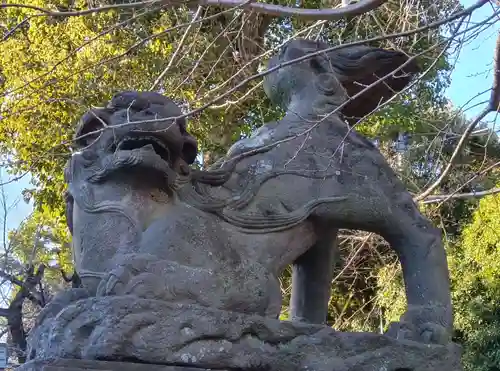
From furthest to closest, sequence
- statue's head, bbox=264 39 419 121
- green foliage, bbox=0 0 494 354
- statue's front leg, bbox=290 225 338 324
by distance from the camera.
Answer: green foliage, bbox=0 0 494 354 < statue's head, bbox=264 39 419 121 < statue's front leg, bbox=290 225 338 324

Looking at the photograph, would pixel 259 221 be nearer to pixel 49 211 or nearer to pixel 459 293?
pixel 49 211

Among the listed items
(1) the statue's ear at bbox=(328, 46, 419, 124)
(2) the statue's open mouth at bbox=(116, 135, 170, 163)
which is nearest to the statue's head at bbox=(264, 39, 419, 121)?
(1) the statue's ear at bbox=(328, 46, 419, 124)

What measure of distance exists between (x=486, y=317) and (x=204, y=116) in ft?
13.0

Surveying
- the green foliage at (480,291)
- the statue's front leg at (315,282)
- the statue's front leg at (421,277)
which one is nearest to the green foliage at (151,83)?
the green foliage at (480,291)

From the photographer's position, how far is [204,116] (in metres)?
7.67

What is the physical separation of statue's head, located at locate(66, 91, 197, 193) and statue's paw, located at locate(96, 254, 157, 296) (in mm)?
366

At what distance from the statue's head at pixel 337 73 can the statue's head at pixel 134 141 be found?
707 millimetres

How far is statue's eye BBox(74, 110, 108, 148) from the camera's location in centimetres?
297

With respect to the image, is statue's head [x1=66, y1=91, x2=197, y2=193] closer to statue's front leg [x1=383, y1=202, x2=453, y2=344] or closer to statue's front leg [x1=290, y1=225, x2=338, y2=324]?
statue's front leg [x1=290, y1=225, x2=338, y2=324]

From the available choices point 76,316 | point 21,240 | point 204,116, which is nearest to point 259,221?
point 76,316

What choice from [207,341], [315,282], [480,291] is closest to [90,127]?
[207,341]

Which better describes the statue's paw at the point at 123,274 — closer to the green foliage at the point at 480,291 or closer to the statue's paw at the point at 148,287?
the statue's paw at the point at 148,287

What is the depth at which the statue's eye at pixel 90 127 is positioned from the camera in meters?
2.97

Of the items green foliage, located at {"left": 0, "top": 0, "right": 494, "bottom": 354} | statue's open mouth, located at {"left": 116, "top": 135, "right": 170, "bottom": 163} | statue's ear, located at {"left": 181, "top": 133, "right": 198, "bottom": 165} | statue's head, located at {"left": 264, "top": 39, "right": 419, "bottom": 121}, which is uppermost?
green foliage, located at {"left": 0, "top": 0, "right": 494, "bottom": 354}
